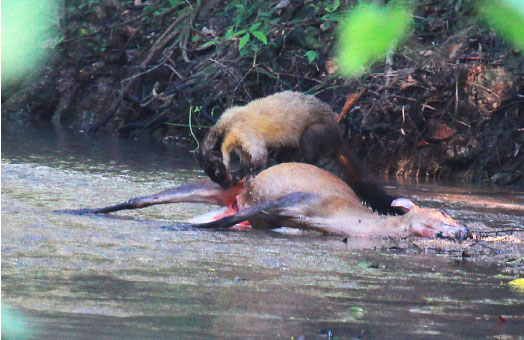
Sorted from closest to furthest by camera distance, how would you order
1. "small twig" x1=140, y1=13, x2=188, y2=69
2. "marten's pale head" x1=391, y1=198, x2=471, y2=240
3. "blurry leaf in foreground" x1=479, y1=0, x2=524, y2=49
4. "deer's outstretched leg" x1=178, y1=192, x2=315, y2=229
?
"blurry leaf in foreground" x1=479, y1=0, x2=524, y2=49 → "marten's pale head" x1=391, y1=198, x2=471, y2=240 → "deer's outstretched leg" x1=178, y1=192, x2=315, y2=229 → "small twig" x1=140, y1=13, x2=188, y2=69

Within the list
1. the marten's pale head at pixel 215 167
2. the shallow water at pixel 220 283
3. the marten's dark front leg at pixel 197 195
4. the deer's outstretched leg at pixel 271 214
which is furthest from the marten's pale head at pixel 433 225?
the marten's pale head at pixel 215 167

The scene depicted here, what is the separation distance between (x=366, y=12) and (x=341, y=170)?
5904mm

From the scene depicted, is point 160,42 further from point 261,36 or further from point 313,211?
point 313,211

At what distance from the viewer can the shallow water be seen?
2523mm

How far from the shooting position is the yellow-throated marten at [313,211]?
4.98m

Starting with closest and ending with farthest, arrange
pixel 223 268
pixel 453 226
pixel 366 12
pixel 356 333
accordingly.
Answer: pixel 366 12, pixel 356 333, pixel 223 268, pixel 453 226

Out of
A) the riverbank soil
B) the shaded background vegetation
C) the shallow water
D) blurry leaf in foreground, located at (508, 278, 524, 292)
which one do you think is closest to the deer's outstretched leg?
the shallow water

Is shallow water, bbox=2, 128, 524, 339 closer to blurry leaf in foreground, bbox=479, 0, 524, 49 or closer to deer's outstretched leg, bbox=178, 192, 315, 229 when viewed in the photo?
deer's outstretched leg, bbox=178, 192, 315, 229

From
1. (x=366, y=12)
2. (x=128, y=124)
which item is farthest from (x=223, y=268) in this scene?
(x=128, y=124)

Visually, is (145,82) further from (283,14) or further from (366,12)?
(366,12)

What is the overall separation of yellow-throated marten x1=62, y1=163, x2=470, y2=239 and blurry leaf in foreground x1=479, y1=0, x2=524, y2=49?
13.5 feet

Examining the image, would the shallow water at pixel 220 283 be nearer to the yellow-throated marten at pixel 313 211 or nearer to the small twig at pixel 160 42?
the yellow-throated marten at pixel 313 211

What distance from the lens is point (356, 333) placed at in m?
2.52

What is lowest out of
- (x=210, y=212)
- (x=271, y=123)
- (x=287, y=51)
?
(x=210, y=212)
